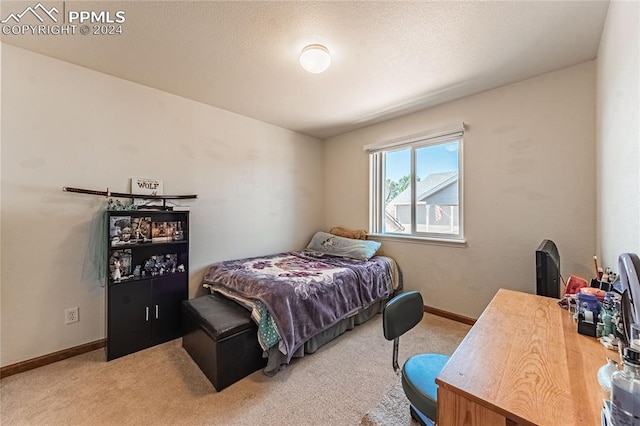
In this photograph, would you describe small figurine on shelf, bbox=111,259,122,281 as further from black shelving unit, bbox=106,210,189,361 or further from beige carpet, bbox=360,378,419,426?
beige carpet, bbox=360,378,419,426

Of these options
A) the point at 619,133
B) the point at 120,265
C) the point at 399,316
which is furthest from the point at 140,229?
the point at 619,133

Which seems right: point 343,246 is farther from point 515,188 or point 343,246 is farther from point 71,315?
point 71,315

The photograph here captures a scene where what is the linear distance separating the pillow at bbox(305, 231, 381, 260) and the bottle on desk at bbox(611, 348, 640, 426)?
2636 mm

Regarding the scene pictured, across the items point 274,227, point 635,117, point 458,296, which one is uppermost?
point 635,117

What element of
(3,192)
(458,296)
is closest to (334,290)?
(458,296)

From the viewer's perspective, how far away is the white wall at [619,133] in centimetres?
110

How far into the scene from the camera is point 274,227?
366 centimetres

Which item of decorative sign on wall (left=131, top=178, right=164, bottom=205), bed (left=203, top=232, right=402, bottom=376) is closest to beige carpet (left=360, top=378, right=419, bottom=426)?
bed (left=203, top=232, right=402, bottom=376)

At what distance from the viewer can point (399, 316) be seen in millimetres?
1369

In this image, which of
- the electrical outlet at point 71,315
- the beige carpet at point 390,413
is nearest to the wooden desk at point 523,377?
the beige carpet at point 390,413

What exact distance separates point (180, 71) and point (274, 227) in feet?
6.99

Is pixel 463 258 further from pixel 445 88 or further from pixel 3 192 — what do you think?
pixel 3 192

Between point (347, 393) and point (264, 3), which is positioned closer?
point (264, 3)

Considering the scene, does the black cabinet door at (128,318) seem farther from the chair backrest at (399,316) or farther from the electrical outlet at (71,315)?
A: the chair backrest at (399,316)
